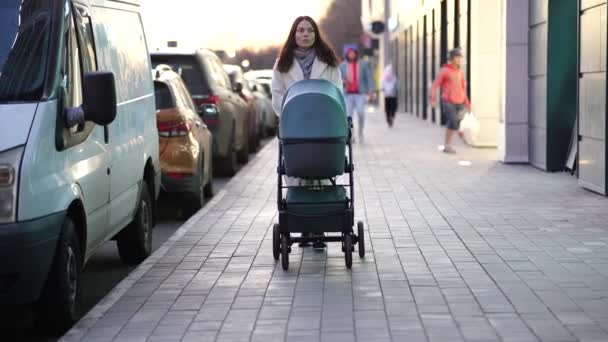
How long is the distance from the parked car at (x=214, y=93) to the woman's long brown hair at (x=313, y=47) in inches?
219

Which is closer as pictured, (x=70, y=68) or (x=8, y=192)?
(x=8, y=192)

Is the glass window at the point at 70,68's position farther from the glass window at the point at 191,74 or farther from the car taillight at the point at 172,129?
the glass window at the point at 191,74

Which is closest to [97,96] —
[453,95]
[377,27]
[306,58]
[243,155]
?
[306,58]

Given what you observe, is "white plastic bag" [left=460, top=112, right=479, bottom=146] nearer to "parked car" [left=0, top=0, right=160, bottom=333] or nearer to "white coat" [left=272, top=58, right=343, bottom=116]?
"white coat" [left=272, top=58, right=343, bottom=116]

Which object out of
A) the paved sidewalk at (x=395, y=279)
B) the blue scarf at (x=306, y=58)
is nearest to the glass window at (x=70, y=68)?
the paved sidewalk at (x=395, y=279)

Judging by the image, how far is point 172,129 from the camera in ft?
41.6

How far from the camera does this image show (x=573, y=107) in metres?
17.0

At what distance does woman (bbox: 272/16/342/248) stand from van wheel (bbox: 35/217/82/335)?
2.91 meters

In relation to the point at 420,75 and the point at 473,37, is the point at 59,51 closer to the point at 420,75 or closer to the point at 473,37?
the point at 473,37

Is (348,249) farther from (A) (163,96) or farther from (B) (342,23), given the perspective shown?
(B) (342,23)

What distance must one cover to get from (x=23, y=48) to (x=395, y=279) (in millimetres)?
2783

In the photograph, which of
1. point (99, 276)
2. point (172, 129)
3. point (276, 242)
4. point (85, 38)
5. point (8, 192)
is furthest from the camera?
point (172, 129)

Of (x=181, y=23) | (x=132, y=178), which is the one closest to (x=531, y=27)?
(x=132, y=178)

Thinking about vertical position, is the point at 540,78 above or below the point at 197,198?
above
